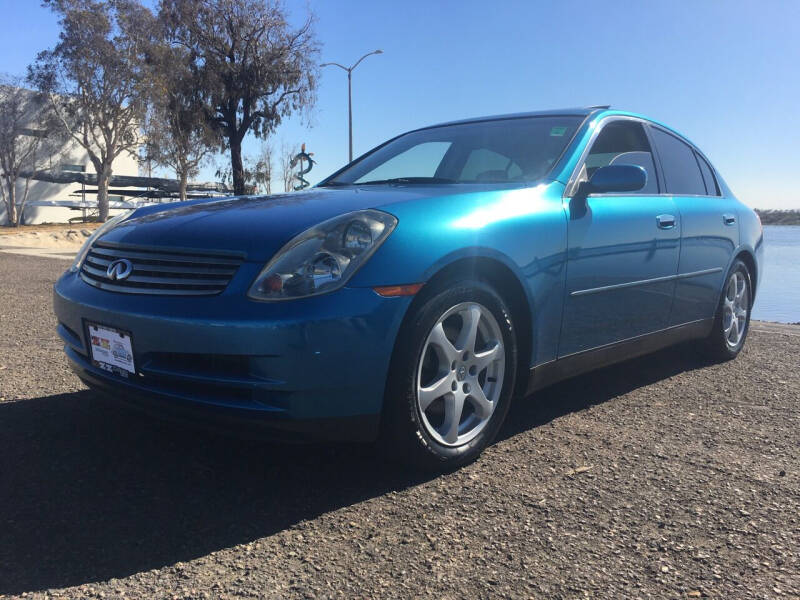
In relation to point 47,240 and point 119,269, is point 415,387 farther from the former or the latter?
point 47,240

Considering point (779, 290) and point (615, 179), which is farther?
point (779, 290)

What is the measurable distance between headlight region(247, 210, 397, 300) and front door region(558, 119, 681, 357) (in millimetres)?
1081

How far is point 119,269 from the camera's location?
260 centimetres

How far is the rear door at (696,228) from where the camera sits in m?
3.97

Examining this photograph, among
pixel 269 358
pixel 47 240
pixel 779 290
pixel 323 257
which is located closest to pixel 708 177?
pixel 323 257

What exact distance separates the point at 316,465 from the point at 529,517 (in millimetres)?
898

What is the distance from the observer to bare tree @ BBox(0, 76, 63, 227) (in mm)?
31969

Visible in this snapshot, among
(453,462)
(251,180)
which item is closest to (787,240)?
(251,180)

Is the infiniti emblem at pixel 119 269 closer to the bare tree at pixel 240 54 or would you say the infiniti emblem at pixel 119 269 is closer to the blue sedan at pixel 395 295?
the blue sedan at pixel 395 295

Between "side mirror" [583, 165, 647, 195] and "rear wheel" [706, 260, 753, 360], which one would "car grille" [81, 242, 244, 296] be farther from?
"rear wheel" [706, 260, 753, 360]

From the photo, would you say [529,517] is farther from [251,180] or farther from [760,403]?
[251,180]

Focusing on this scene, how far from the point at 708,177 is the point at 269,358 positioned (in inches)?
147

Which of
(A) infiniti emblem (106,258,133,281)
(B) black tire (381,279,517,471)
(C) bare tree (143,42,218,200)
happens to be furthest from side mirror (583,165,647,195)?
(C) bare tree (143,42,218,200)

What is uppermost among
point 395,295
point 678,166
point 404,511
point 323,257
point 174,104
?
point 174,104
